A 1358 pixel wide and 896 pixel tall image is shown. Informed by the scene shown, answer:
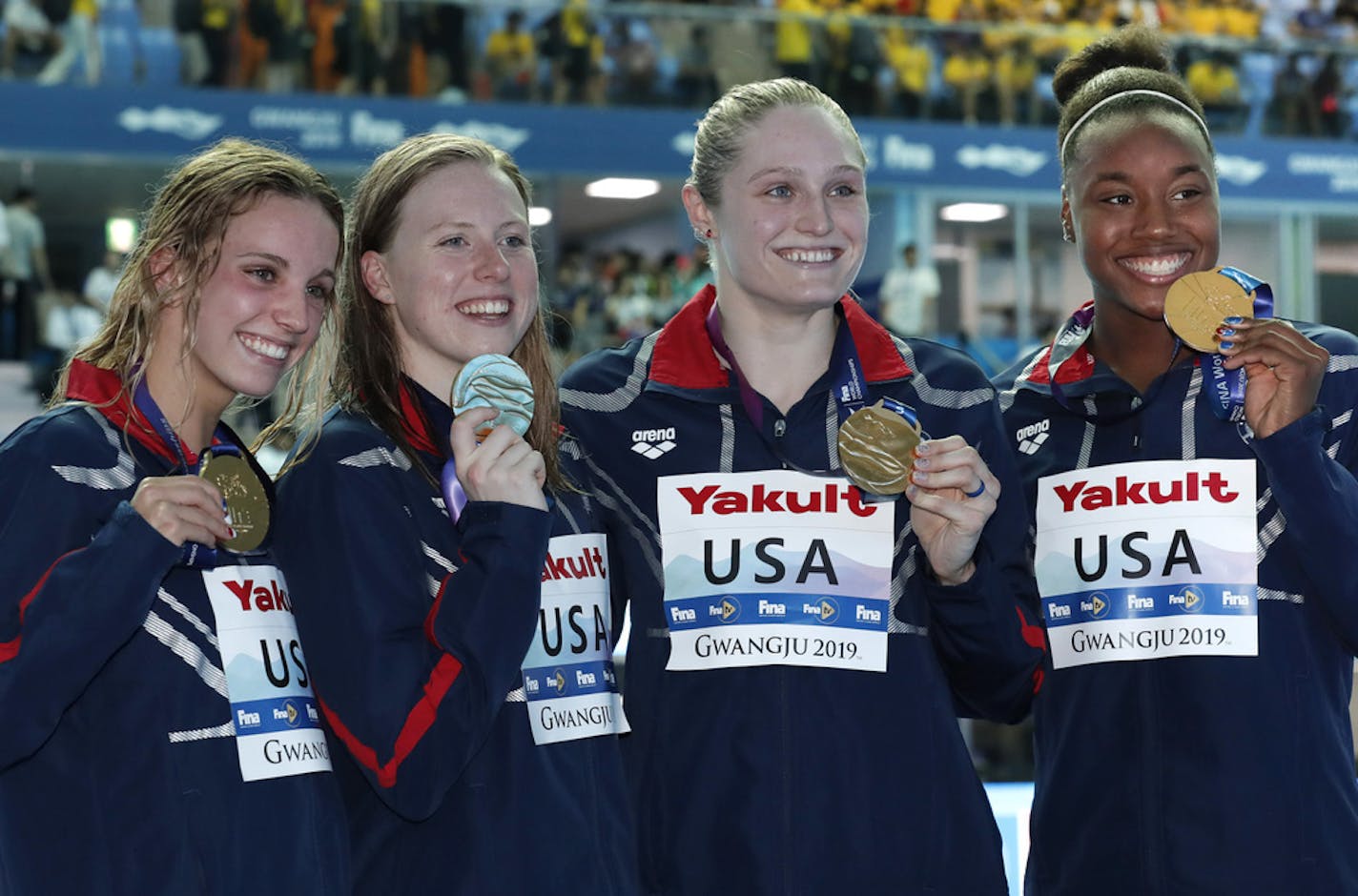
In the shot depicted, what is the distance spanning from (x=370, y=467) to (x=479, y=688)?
38 cm

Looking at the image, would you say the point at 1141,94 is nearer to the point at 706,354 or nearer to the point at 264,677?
the point at 706,354

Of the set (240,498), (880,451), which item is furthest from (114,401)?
(880,451)

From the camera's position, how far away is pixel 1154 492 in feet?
8.97

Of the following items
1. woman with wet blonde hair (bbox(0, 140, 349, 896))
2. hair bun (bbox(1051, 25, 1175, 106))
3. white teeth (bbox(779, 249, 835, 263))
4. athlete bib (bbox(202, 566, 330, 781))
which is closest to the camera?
woman with wet blonde hair (bbox(0, 140, 349, 896))

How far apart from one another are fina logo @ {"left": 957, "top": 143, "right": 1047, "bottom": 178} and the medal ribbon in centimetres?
1457

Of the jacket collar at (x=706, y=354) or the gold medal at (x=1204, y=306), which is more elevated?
the gold medal at (x=1204, y=306)

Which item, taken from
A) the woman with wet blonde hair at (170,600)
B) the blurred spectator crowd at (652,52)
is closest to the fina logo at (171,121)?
the blurred spectator crowd at (652,52)

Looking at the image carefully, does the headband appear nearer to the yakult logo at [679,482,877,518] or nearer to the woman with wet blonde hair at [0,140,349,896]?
the yakult logo at [679,482,877,518]

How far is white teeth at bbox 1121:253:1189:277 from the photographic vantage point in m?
2.79

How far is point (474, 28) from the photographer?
14.7 metres

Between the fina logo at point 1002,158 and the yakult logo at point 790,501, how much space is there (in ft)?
48.3

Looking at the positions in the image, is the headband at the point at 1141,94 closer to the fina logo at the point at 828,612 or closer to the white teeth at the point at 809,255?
the white teeth at the point at 809,255

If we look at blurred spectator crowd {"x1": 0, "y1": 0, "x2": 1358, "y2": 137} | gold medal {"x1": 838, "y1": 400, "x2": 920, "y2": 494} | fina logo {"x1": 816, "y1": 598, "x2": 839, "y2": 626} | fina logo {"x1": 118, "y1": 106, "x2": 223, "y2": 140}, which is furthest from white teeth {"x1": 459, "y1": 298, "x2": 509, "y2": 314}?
fina logo {"x1": 118, "y1": 106, "x2": 223, "y2": 140}

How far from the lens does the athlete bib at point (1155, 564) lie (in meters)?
2.67
